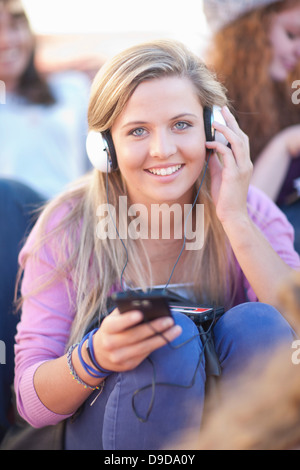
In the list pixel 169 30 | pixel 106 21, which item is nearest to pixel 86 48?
pixel 106 21

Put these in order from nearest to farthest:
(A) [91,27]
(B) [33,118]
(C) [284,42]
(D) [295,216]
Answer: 1. (D) [295,216]
2. (C) [284,42]
3. (B) [33,118]
4. (A) [91,27]

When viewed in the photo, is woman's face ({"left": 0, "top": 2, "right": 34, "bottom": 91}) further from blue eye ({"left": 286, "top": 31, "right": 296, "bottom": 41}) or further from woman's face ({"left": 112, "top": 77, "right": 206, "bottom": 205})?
woman's face ({"left": 112, "top": 77, "right": 206, "bottom": 205})

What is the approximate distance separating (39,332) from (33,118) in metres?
1.31

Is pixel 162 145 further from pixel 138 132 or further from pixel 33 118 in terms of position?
pixel 33 118

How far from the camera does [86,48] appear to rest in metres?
3.05

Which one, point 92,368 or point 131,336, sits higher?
point 131,336

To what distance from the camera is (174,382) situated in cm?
94

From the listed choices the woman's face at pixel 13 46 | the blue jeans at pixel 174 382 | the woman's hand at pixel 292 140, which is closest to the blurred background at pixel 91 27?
the woman's face at pixel 13 46

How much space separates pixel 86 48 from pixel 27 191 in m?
1.71

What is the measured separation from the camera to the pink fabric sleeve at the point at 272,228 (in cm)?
134

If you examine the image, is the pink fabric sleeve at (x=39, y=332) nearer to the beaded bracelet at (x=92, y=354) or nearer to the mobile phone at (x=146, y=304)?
the beaded bracelet at (x=92, y=354)

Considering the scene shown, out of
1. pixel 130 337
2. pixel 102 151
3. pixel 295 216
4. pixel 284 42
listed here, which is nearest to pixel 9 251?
pixel 102 151

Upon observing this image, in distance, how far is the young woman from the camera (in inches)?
37.3

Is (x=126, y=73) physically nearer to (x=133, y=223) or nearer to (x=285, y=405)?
(x=133, y=223)
